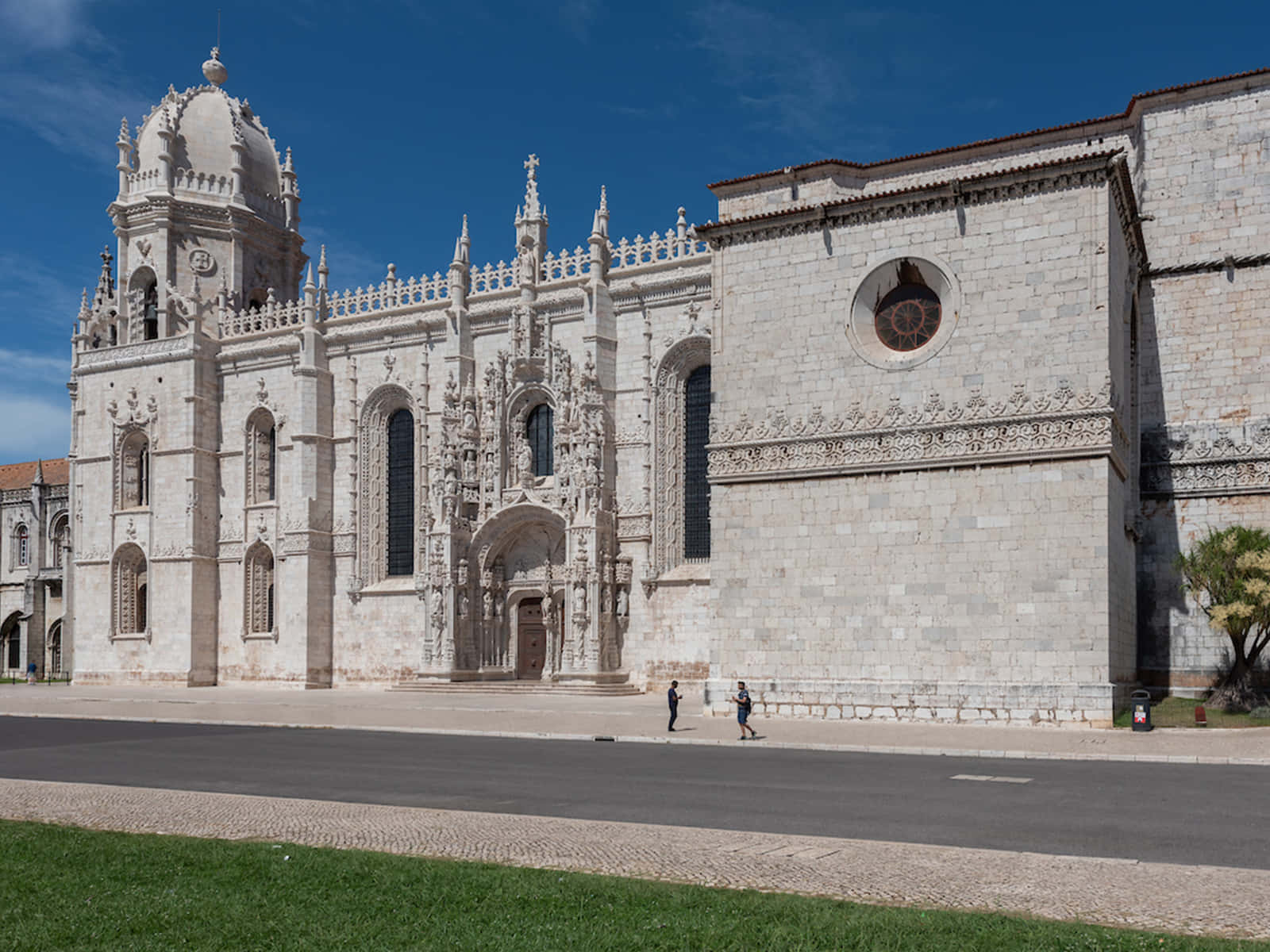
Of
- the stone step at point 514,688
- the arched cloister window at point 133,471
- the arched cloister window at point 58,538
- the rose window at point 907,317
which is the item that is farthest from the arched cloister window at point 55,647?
the rose window at point 907,317

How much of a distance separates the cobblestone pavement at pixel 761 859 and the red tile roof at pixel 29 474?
57584 millimetres

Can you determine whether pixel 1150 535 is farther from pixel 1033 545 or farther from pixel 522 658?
pixel 522 658

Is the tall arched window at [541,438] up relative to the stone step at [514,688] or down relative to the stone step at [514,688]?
up

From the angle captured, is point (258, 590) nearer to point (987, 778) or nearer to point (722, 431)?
point (722, 431)

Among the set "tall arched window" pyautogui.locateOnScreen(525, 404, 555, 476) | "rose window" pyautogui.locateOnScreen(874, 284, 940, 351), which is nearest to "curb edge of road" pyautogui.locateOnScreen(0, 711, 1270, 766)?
"rose window" pyautogui.locateOnScreen(874, 284, 940, 351)

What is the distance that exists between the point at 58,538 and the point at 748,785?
56866 millimetres

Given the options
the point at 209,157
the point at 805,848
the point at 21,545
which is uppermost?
the point at 209,157

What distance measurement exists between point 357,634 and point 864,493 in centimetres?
2287

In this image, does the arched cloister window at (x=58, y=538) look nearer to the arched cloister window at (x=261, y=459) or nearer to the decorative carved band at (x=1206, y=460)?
the arched cloister window at (x=261, y=459)

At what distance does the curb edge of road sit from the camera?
18.2m

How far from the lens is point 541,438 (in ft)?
131

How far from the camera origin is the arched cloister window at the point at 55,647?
2409 inches

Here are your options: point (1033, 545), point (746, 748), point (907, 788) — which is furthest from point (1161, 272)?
point (907, 788)

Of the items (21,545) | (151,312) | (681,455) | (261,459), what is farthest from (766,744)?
(21,545)
